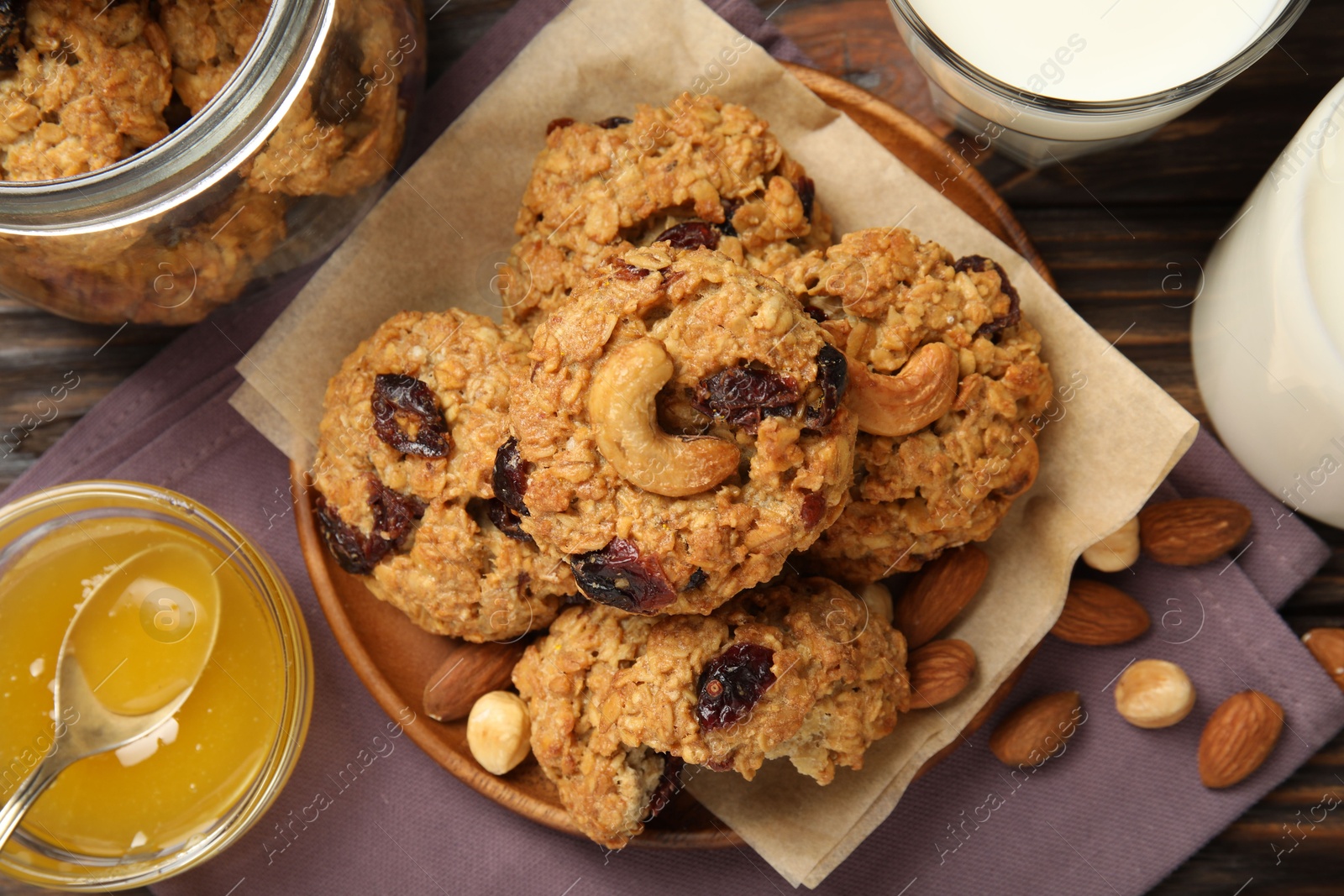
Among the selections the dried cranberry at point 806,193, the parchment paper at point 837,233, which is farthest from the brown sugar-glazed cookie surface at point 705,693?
the dried cranberry at point 806,193

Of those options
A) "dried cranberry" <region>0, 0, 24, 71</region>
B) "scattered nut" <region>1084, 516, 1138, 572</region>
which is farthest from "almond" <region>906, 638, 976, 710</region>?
"dried cranberry" <region>0, 0, 24, 71</region>

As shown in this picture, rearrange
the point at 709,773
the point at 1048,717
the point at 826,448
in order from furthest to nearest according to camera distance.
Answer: the point at 1048,717 < the point at 709,773 < the point at 826,448

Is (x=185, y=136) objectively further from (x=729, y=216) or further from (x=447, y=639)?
(x=447, y=639)

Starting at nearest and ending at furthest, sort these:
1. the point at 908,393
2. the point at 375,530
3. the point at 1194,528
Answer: the point at 908,393 < the point at 375,530 < the point at 1194,528

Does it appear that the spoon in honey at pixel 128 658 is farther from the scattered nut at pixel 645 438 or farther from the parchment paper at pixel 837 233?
the scattered nut at pixel 645 438

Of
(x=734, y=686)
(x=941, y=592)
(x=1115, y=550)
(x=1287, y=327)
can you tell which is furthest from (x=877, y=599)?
(x=1287, y=327)

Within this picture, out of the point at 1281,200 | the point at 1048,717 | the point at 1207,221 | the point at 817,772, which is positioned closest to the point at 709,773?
the point at 817,772

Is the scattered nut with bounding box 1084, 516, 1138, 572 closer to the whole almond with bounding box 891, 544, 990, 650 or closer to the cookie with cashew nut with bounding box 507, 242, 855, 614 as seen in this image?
the whole almond with bounding box 891, 544, 990, 650

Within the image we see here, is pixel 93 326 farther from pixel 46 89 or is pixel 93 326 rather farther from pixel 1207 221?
pixel 1207 221
